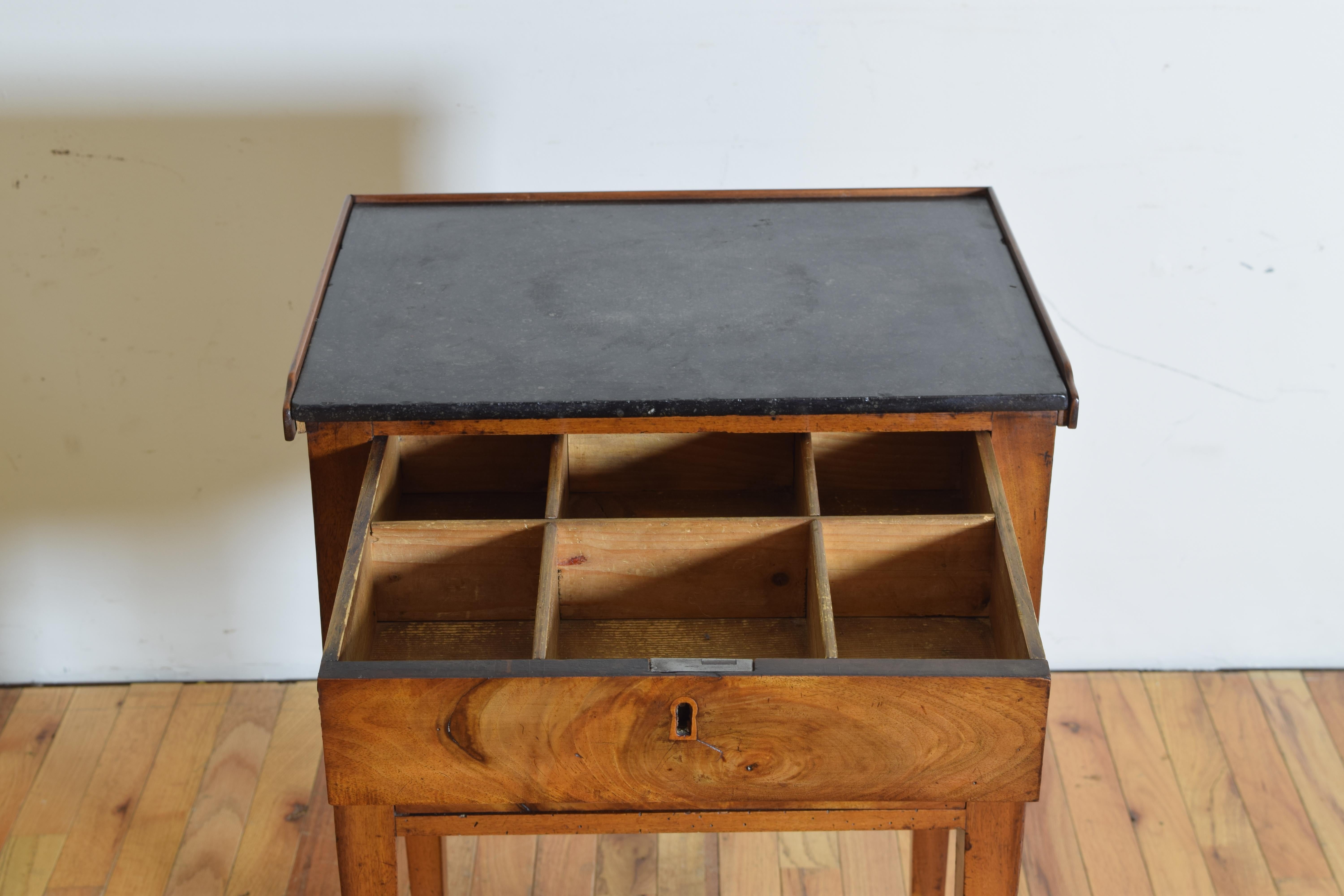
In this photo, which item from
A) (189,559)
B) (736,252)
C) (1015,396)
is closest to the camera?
(1015,396)

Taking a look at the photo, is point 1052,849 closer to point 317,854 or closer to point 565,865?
point 565,865

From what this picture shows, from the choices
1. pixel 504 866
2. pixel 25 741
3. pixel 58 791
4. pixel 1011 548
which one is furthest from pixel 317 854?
pixel 1011 548

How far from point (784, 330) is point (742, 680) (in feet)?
1.26

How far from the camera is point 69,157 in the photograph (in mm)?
1745

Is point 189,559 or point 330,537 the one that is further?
point 189,559

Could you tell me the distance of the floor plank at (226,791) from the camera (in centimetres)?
177

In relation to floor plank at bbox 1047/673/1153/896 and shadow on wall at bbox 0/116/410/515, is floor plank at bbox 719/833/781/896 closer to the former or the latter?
floor plank at bbox 1047/673/1153/896

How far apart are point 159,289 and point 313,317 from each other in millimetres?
707

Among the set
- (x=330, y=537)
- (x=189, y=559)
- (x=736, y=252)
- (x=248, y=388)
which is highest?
(x=736, y=252)

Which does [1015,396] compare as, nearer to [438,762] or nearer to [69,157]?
[438,762]

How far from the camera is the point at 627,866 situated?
1797 millimetres

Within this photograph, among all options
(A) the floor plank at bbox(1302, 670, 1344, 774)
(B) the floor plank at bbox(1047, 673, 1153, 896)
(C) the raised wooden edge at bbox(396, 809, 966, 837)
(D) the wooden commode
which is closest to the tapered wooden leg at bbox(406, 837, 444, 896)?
(D) the wooden commode

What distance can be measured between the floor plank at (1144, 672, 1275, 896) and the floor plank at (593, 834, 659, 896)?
75 cm

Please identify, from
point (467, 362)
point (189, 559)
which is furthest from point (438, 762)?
point (189, 559)
